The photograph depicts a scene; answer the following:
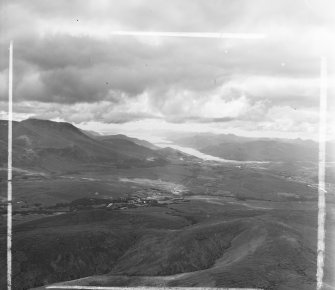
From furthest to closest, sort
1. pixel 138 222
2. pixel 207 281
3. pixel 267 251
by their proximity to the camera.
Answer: pixel 138 222 → pixel 267 251 → pixel 207 281

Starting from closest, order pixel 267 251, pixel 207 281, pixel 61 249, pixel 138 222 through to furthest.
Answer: pixel 207 281 → pixel 267 251 → pixel 61 249 → pixel 138 222

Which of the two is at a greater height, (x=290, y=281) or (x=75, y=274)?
(x=290, y=281)

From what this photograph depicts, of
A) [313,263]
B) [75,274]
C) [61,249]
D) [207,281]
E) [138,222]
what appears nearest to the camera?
[207,281]

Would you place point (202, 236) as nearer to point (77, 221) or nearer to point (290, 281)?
point (290, 281)

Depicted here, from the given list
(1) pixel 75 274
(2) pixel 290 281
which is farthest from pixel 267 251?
(1) pixel 75 274

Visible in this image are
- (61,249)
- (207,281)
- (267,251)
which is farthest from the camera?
(61,249)

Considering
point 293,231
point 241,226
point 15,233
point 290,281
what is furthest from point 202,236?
point 15,233

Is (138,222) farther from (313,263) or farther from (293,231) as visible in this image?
(313,263)

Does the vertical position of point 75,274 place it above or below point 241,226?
below

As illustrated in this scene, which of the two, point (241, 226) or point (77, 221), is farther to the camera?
point (77, 221)
